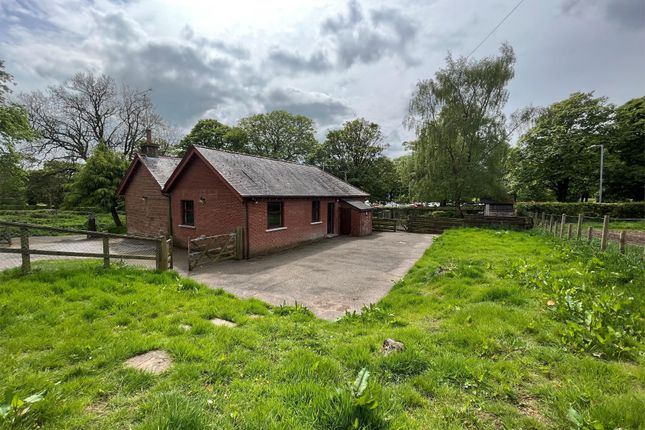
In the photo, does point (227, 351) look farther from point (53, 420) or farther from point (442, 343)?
point (442, 343)

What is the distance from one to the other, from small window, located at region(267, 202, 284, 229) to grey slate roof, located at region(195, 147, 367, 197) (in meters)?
0.65

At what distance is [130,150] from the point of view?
1232 inches

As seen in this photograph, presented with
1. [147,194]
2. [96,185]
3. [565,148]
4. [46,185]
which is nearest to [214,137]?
[46,185]

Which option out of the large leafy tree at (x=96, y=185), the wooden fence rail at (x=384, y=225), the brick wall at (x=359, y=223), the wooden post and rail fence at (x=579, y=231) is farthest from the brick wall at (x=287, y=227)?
the large leafy tree at (x=96, y=185)

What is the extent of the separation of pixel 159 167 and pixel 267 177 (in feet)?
23.6

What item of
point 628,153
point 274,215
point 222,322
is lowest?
point 222,322

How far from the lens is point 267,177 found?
15289mm

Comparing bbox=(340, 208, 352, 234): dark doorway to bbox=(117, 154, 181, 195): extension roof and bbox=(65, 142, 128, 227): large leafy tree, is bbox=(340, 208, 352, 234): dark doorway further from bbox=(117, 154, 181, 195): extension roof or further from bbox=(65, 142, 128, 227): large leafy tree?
bbox=(65, 142, 128, 227): large leafy tree

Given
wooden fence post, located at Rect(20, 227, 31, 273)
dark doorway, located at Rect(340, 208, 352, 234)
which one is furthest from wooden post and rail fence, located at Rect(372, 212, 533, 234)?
wooden fence post, located at Rect(20, 227, 31, 273)

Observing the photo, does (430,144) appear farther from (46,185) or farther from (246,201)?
(46,185)

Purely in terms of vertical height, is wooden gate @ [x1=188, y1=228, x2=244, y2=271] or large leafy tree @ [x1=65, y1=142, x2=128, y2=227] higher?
large leafy tree @ [x1=65, y1=142, x2=128, y2=227]

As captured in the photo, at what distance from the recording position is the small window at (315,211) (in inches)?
675

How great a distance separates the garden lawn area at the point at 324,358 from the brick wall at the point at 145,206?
10.1 meters

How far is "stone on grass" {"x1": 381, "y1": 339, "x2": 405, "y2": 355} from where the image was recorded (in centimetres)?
379
